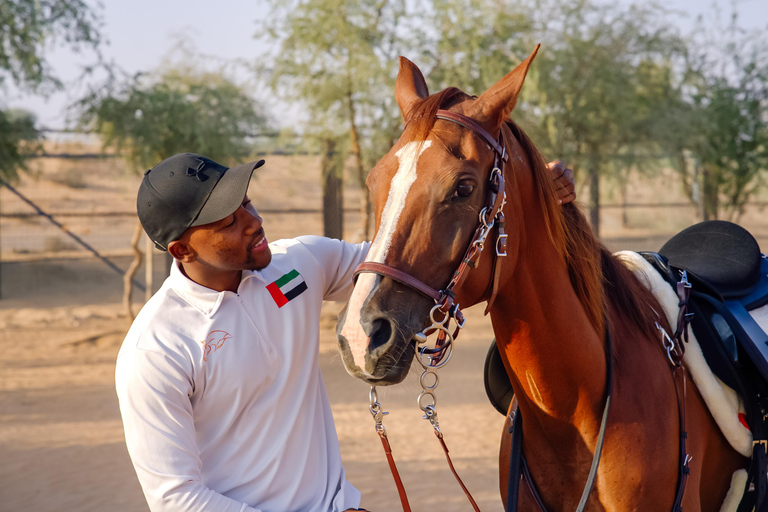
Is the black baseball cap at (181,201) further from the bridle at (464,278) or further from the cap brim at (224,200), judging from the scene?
the bridle at (464,278)

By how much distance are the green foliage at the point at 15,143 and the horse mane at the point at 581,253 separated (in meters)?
8.58

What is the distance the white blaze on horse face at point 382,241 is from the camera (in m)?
1.37

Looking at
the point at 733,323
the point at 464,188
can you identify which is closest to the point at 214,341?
the point at 464,188

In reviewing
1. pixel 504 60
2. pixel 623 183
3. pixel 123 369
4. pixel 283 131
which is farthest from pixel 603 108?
pixel 123 369

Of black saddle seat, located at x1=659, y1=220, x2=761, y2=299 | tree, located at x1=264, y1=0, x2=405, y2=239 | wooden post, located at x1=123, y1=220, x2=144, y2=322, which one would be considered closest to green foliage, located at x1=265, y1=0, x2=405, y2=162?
tree, located at x1=264, y1=0, x2=405, y2=239

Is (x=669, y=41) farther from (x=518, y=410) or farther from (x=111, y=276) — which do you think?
(x=111, y=276)

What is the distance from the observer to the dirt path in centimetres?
433

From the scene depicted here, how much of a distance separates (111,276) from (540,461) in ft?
44.7

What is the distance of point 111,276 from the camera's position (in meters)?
13.8

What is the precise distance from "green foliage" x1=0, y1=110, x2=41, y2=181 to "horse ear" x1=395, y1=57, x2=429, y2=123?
8.27 metres

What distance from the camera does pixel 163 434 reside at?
1505 millimetres

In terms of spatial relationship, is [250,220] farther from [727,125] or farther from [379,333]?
[727,125]

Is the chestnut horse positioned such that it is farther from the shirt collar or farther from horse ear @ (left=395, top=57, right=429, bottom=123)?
the shirt collar

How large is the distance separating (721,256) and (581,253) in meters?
0.99
